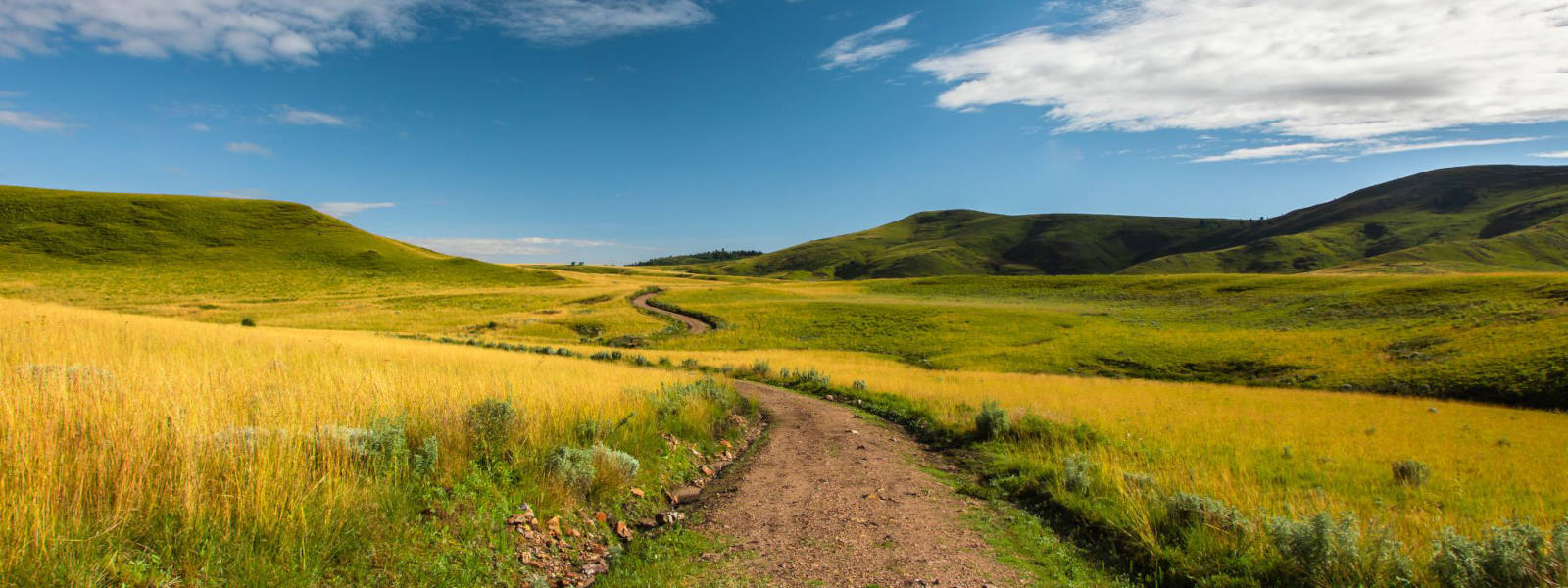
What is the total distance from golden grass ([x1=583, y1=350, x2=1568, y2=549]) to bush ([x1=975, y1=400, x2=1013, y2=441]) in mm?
950

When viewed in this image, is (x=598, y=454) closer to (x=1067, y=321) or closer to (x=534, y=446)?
(x=534, y=446)

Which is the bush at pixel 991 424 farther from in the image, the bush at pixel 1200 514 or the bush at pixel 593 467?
the bush at pixel 593 467

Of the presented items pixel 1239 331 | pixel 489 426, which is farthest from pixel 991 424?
pixel 1239 331

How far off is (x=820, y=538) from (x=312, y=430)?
209 inches

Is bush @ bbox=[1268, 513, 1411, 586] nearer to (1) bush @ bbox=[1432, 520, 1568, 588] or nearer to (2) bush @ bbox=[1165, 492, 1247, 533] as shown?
(1) bush @ bbox=[1432, 520, 1568, 588]

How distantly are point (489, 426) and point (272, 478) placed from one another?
10.1ft

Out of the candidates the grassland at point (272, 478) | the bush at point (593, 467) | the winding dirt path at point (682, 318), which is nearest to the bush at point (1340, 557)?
the grassland at point (272, 478)

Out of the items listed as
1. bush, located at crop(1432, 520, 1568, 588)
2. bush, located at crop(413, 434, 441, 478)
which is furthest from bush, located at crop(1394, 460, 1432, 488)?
bush, located at crop(413, 434, 441, 478)

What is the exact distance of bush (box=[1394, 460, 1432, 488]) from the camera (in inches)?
442

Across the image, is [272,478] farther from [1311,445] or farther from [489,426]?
[1311,445]

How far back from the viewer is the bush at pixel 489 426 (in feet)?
23.5

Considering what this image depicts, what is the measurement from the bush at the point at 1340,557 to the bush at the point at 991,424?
6.93 m

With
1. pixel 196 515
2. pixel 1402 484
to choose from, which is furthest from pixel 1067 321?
pixel 196 515

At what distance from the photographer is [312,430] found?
19.2 ft
